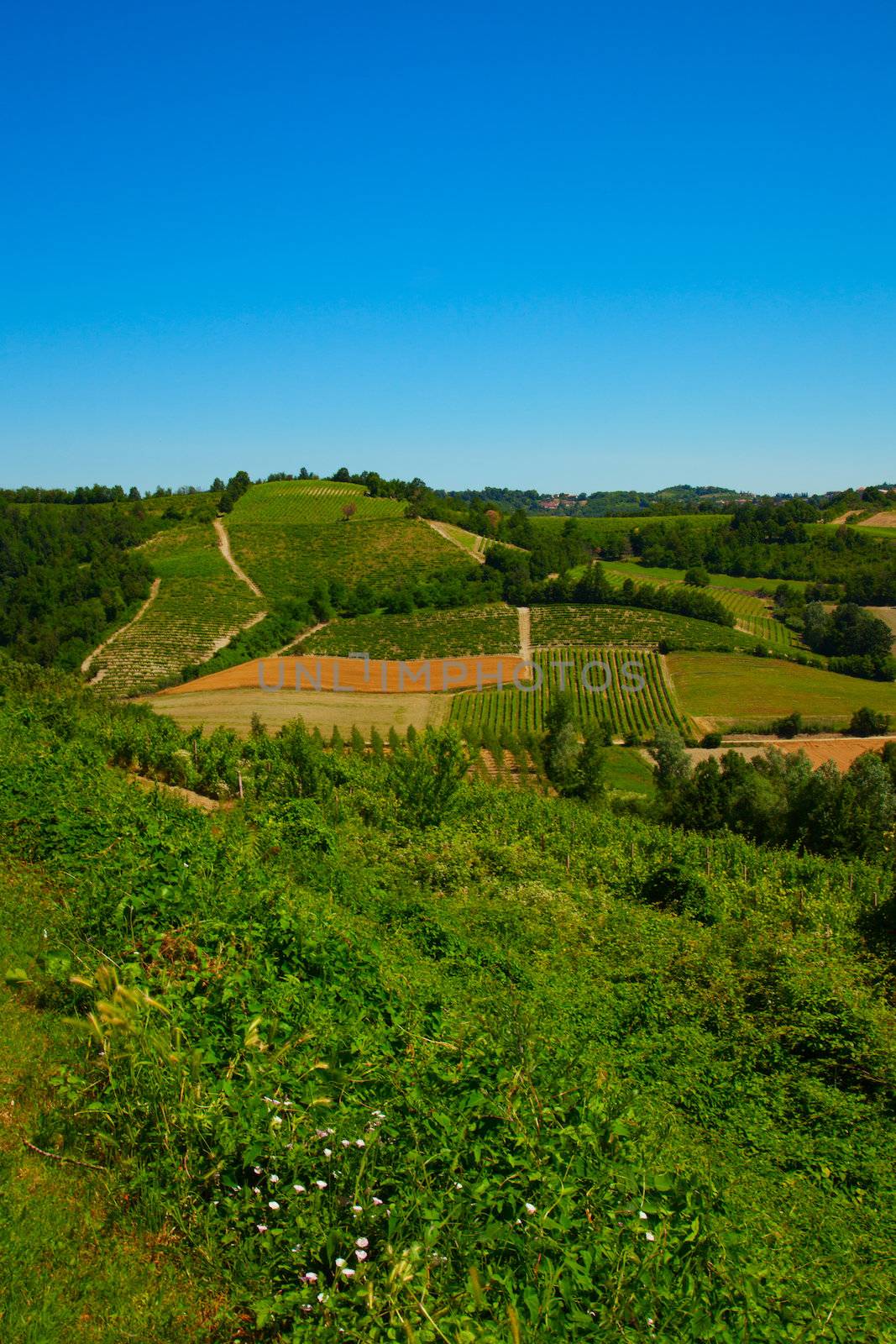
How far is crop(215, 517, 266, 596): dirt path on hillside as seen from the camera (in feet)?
328

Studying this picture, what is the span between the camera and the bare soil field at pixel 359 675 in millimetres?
74250

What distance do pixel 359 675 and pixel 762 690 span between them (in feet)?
123

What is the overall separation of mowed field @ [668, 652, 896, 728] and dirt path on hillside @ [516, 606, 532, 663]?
14540 mm

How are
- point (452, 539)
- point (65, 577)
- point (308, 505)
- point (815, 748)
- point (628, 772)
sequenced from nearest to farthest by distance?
point (628, 772) < point (815, 748) < point (65, 577) < point (452, 539) < point (308, 505)

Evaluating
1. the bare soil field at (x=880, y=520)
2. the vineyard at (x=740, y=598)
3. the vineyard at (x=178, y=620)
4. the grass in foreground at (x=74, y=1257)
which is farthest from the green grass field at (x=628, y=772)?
the bare soil field at (x=880, y=520)

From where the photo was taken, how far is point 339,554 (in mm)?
109812

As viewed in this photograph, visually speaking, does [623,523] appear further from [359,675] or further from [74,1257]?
[74,1257]

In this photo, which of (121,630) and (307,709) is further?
(121,630)

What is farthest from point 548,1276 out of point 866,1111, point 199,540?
point 199,540

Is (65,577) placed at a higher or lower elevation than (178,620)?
higher

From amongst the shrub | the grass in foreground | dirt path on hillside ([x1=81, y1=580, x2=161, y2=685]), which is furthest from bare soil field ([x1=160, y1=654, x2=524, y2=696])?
the grass in foreground

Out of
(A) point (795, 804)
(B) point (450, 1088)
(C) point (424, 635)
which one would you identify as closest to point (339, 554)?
(C) point (424, 635)

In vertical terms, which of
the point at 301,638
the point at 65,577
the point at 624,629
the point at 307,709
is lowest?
the point at 307,709

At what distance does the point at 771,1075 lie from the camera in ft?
31.7
